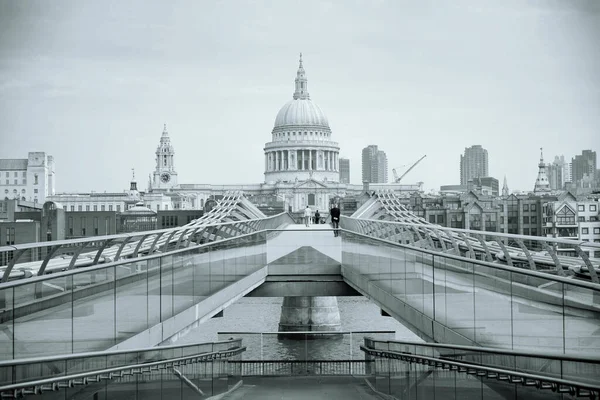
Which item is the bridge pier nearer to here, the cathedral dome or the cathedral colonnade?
the cathedral colonnade

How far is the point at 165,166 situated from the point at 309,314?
124 meters

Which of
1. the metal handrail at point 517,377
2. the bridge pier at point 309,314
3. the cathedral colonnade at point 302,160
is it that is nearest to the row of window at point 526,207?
the bridge pier at point 309,314

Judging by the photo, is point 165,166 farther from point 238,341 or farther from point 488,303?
point 488,303

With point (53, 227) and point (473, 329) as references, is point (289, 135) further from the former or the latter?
point (473, 329)

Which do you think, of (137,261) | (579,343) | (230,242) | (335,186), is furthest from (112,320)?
(335,186)

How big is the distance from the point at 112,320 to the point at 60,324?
1.04 metres

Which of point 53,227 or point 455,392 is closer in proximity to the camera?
point 455,392

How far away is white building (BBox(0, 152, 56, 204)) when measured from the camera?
15912 centimetres

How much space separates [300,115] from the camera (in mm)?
162250

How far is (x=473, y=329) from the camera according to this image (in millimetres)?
8328

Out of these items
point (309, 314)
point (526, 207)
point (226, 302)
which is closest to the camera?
point (226, 302)

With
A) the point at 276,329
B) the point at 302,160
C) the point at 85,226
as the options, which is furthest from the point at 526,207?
the point at 302,160

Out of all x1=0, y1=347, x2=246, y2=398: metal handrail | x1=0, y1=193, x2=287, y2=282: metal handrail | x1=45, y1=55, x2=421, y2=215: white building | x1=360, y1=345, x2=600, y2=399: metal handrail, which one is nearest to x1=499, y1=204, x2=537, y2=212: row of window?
x1=0, y1=193, x2=287, y2=282: metal handrail

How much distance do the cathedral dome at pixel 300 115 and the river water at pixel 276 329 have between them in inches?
4140
